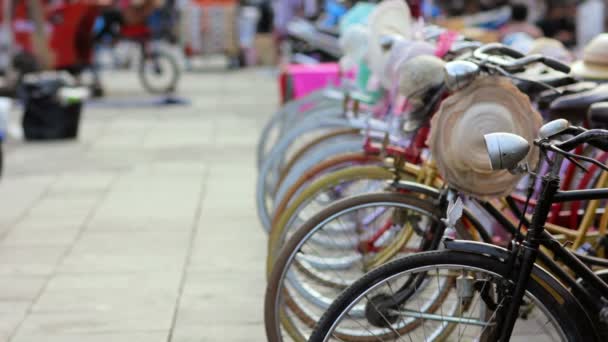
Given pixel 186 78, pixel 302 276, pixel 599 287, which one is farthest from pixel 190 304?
pixel 186 78

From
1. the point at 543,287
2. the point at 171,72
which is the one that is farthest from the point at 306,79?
the point at 171,72

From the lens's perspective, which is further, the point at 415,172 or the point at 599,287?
the point at 415,172

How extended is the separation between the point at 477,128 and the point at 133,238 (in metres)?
3.22

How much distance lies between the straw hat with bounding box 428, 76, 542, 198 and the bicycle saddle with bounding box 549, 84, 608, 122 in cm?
76

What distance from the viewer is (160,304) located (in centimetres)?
476

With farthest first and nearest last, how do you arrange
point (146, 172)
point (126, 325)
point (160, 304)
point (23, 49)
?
1. point (23, 49)
2. point (146, 172)
3. point (160, 304)
4. point (126, 325)

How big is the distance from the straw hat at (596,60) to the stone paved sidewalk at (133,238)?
1.96m

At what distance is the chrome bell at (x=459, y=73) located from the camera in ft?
11.1

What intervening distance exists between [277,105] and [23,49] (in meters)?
4.82

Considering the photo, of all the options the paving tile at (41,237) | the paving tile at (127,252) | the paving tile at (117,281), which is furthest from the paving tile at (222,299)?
the paving tile at (41,237)

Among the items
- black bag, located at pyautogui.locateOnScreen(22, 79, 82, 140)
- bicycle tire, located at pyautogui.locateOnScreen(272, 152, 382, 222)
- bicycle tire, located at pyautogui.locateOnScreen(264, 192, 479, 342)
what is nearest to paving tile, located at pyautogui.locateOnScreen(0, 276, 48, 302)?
bicycle tire, located at pyautogui.locateOnScreen(272, 152, 382, 222)

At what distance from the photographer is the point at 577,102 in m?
4.10

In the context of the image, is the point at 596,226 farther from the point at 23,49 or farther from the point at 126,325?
the point at 23,49

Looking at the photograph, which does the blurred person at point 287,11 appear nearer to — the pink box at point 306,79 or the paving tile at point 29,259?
the pink box at point 306,79
